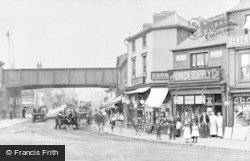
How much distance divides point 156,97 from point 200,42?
196 inches

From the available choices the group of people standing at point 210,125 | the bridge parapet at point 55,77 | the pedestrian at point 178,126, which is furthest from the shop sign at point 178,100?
the bridge parapet at point 55,77

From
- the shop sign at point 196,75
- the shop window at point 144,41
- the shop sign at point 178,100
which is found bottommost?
the shop sign at point 178,100

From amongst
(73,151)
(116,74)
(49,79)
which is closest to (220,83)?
(73,151)

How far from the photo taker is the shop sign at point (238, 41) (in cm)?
2245

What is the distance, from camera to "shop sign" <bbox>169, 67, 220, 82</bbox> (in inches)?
952

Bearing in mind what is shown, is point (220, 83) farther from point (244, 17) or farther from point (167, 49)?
point (167, 49)

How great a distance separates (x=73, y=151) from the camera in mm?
15000

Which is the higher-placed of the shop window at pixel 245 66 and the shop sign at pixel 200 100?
the shop window at pixel 245 66

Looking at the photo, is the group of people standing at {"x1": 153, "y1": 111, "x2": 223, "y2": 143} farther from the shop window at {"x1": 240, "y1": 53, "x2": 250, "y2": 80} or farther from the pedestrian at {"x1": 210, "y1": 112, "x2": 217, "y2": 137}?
the shop window at {"x1": 240, "y1": 53, "x2": 250, "y2": 80}

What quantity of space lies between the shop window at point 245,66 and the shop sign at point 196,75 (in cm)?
149

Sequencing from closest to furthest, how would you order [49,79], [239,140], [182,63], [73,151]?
[73,151]
[239,140]
[182,63]
[49,79]

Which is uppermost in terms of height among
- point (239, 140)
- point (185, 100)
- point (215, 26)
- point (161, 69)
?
point (215, 26)

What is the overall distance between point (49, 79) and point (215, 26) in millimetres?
25621

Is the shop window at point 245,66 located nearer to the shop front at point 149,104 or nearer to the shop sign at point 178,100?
the shop sign at point 178,100
